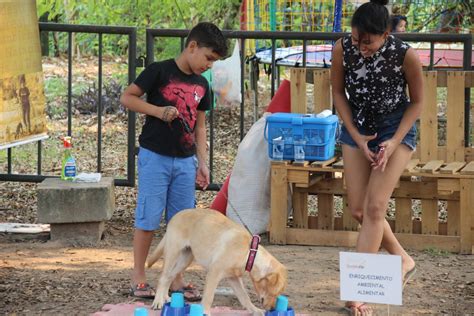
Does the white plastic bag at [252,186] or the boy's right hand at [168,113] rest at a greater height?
the boy's right hand at [168,113]

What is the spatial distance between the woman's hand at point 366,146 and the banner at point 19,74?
320 centimetres

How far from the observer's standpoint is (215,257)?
555 cm

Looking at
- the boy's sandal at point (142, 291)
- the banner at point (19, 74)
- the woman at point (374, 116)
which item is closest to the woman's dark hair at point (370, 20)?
the woman at point (374, 116)

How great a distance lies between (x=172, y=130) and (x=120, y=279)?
4.36ft

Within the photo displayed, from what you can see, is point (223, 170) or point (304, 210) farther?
point (223, 170)

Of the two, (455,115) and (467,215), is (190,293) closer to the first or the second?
(467,215)

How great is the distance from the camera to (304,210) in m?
8.28

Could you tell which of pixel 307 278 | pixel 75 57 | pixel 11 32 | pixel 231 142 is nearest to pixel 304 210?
pixel 307 278

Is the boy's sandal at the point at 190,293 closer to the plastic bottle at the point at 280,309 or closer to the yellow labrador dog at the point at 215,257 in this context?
the yellow labrador dog at the point at 215,257

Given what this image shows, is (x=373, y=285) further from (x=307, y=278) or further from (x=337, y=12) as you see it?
(x=337, y=12)

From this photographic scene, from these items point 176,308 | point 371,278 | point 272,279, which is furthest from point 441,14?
point 176,308

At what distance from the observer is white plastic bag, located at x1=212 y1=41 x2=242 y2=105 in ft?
29.3

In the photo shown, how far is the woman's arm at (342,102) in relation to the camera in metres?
A: 5.95

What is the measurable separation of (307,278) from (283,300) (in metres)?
1.59
